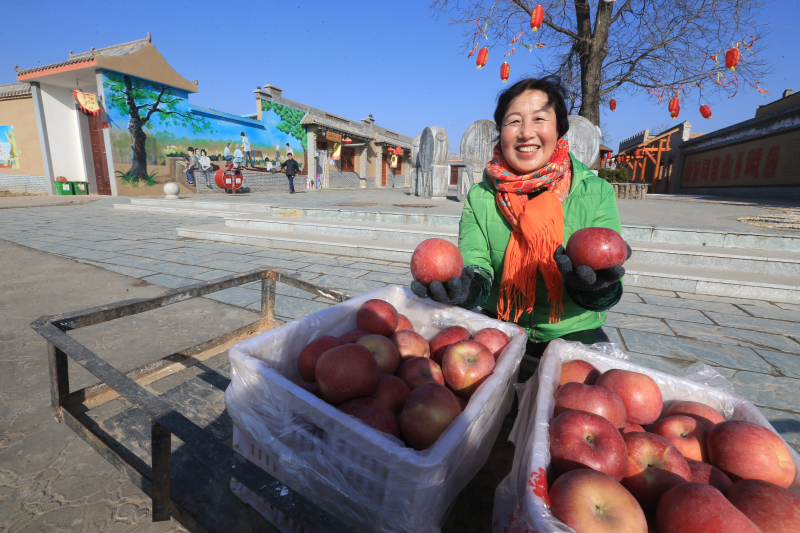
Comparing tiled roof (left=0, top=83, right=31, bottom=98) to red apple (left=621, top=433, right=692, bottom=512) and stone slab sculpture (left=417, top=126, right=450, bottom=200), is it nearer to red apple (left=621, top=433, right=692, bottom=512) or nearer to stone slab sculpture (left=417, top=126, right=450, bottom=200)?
stone slab sculpture (left=417, top=126, right=450, bottom=200)

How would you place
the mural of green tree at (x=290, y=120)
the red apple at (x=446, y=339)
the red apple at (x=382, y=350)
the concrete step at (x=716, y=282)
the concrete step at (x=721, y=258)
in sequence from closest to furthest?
1. the red apple at (x=382, y=350)
2. the red apple at (x=446, y=339)
3. the concrete step at (x=716, y=282)
4. the concrete step at (x=721, y=258)
5. the mural of green tree at (x=290, y=120)

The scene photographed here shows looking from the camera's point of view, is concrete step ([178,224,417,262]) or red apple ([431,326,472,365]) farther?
concrete step ([178,224,417,262])

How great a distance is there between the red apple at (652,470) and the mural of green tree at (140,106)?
21752mm

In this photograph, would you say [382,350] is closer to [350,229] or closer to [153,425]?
[153,425]

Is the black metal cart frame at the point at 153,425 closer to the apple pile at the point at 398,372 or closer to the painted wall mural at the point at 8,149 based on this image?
the apple pile at the point at 398,372

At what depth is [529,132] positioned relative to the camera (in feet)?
5.77

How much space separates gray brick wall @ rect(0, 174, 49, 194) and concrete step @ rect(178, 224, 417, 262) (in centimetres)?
1794

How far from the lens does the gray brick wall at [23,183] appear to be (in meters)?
18.4

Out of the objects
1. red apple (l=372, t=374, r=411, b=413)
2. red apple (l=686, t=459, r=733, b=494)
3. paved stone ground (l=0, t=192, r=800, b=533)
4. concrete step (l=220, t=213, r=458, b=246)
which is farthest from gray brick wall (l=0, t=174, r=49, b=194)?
red apple (l=686, t=459, r=733, b=494)

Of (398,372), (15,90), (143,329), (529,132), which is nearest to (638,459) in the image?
(398,372)

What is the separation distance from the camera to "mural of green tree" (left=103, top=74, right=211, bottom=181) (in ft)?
54.7

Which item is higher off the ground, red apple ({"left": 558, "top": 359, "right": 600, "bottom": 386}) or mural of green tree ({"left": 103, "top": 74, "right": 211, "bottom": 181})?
mural of green tree ({"left": 103, "top": 74, "right": 211, "bottom": 181})

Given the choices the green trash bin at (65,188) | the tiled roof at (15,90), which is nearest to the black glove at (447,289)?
the green trash bin at (65,188)

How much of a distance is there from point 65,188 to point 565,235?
24281mm
